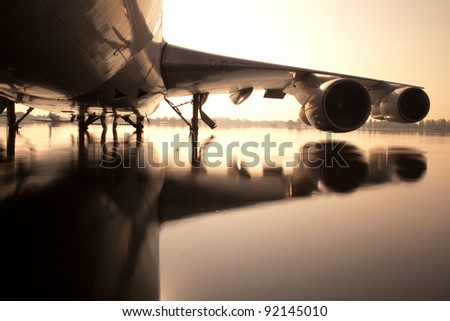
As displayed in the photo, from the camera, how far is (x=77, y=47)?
126 inches

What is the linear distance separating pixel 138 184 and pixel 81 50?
1530 mm

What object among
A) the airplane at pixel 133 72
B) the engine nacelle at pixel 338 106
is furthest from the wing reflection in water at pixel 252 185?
the airplane at pixel 133 72

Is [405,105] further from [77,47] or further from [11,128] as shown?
[11,128]

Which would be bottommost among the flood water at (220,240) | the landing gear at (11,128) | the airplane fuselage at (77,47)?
the flood water at (220,240)

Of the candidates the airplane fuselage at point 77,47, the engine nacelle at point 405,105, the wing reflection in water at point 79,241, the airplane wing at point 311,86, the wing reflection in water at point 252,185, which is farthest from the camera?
the engine nacelle at point 405,105

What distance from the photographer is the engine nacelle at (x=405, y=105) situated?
7.73 metres

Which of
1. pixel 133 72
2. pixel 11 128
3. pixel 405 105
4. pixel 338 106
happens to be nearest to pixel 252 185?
pixel 133 72

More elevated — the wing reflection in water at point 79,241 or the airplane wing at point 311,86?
the airplane wing at point 311,86

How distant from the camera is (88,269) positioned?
1.45 m

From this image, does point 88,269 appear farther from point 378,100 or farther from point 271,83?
point 378,100

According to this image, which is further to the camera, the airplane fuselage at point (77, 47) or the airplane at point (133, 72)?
the airplane at point (133, 72)

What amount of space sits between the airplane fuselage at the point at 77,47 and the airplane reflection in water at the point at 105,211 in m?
1.15

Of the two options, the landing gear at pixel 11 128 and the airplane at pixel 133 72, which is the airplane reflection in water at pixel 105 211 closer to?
the airplane at pixel 133 72

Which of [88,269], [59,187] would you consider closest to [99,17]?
[59,187]
